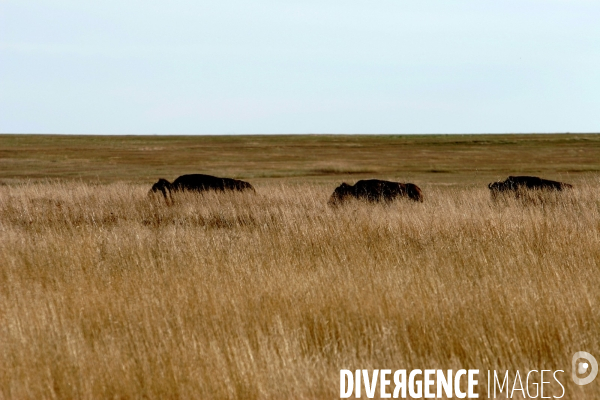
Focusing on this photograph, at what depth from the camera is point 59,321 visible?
236 inches

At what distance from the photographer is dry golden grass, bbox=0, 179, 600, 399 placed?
4715 millimetres

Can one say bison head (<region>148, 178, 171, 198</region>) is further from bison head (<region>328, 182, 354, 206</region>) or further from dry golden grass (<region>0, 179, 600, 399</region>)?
Answer: dry golden grass (<region>0, 179, 600, 399</region>)

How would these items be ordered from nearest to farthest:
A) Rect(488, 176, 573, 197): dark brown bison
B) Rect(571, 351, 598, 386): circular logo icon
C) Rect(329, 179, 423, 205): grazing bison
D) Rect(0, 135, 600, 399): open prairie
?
Rect(571, 351, 598, 386): circular logo icon
Rect(0, 135, 600, 399): open prairie
Rect(329, 179, 423, 205): grazing bison
Rect(488, 176, 573, 197): dark brown bison

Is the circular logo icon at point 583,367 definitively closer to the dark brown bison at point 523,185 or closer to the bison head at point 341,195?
the bison head at point 341,195

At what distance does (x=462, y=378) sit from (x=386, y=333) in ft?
2.49

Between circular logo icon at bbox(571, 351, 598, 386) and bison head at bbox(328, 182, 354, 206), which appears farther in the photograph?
bison head at bbox(328, 182, 354, 206)

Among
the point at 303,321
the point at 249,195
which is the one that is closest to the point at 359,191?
the point at 249,195

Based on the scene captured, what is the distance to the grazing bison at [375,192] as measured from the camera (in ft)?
50.5

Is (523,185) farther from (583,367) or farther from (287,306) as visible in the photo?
(583,367)

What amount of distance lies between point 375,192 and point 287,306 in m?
9.85

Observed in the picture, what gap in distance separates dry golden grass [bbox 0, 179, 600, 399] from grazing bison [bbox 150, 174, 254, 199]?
23.8ft

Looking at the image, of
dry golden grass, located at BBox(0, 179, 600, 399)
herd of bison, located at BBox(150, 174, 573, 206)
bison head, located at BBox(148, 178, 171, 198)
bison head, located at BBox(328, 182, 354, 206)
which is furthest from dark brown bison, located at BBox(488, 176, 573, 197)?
→ bison head, located at BBox(148, 178, 171, 198)

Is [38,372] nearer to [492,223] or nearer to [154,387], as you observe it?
[154,387]

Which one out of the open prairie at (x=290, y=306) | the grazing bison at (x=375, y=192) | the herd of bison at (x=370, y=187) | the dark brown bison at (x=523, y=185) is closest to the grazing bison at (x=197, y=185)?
the herd of bison at (x=370, y=187)
